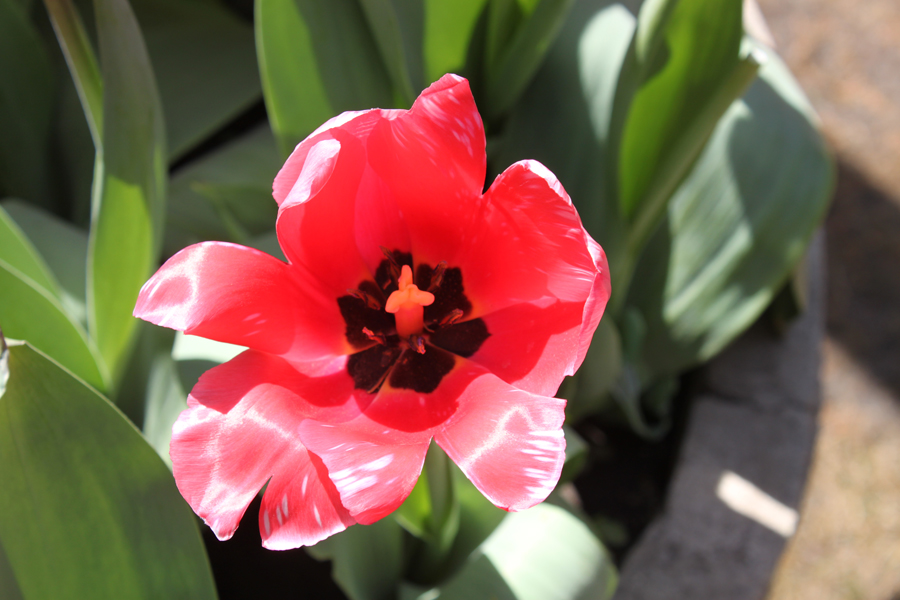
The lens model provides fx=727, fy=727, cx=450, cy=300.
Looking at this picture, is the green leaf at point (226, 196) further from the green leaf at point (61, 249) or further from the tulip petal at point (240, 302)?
the tulip petal at point (240, 302)

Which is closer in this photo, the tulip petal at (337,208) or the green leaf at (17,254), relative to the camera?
the tulip petal at (337,208)

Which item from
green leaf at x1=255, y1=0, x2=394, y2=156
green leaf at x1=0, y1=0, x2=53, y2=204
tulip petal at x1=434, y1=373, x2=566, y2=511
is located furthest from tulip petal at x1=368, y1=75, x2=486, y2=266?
green leaf at x1=0, y1=0, x2=53, y2=204

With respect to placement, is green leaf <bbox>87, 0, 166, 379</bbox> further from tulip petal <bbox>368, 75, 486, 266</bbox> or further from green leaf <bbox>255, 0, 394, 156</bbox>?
tulip petal <bbox>368, 75, 486, 266</bbox>

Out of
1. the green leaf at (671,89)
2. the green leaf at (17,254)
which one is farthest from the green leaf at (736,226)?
the green leaf at (17,254)

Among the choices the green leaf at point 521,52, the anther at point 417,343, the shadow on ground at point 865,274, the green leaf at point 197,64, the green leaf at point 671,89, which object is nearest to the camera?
the anther at point 417,343

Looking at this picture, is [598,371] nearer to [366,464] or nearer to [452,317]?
[452,317]

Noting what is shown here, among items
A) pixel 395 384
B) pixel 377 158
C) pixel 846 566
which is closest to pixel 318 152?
pixel 377 158
